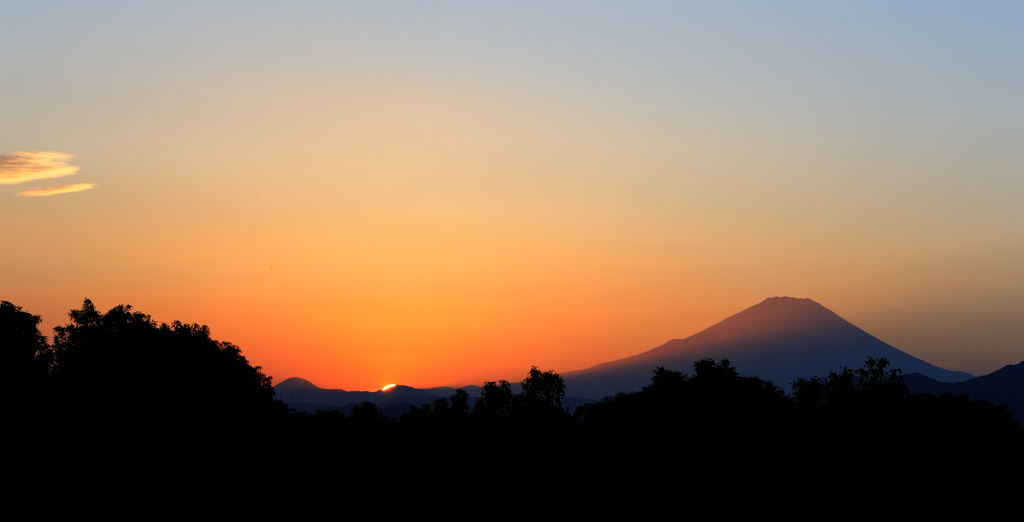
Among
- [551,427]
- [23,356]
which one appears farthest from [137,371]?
[551,427]

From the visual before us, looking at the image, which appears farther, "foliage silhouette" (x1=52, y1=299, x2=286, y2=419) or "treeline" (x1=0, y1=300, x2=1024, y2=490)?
"foliage silhouette" (x1=52, y1=299, x2=286, y2=419)

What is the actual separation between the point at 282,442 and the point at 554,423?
37261 mm

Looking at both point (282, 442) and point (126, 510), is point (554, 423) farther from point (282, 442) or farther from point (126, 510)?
point (126, 510)

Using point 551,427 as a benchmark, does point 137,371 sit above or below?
above

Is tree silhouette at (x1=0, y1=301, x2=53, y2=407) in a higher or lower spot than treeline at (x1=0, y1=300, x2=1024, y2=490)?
higher

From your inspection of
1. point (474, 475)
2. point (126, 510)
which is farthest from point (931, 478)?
point (126, 510)

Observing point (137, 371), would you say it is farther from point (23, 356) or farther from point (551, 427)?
point (551, 427)

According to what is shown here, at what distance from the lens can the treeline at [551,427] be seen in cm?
7462

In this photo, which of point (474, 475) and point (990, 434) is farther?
point (990, 434)

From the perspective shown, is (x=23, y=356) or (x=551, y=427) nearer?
(x=23, y=356)

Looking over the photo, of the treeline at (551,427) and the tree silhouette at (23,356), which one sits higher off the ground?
the tree silhouette at (23,356)

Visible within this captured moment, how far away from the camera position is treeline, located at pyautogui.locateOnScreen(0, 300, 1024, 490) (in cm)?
7462

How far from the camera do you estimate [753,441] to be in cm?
7794

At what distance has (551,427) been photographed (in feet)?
324
